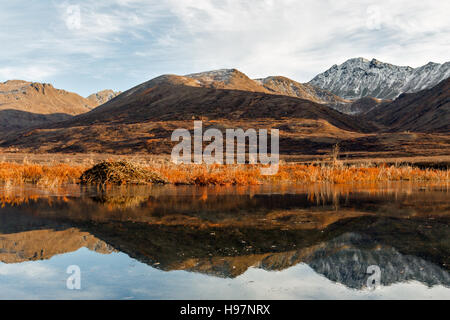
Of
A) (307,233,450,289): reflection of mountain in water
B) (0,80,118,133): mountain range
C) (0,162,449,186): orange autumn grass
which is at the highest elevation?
(0,80,118,133): mountain range

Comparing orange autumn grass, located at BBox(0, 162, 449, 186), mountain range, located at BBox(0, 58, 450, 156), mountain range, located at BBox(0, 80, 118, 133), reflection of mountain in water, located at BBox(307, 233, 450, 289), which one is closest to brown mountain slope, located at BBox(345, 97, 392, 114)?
mountain range, located at BBox(0, 58, 450, 156)

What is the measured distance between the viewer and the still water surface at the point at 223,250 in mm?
4602

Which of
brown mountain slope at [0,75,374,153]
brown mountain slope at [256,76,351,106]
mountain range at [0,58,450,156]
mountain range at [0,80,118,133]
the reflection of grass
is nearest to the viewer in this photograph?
the reflection of grass

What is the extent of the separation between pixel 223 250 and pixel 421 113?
100117 mm

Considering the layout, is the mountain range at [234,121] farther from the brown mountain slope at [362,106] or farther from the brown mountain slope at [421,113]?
the brown mountain slope at [362,106]

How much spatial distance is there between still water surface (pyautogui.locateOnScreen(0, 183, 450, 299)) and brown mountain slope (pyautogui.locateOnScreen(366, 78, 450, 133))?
73.0 metres

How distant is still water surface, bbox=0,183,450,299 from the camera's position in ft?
15.1

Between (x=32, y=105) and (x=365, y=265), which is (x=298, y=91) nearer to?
(x=32, y=105)

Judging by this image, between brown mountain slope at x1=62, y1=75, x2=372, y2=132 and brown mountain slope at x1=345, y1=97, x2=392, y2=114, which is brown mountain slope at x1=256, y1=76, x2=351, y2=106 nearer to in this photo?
brown mountain slope at x1=345, y1=97, x2=392, y2=114

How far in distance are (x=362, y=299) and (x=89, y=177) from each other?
54.3 ft

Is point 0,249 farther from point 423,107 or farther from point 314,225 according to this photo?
point 423,107

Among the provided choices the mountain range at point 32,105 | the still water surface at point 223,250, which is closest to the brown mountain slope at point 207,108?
the mountain range at point 32,105

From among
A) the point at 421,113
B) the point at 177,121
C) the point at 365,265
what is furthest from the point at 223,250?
the point at 421,113

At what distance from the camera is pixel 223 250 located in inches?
247
